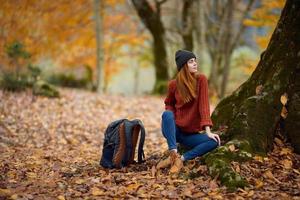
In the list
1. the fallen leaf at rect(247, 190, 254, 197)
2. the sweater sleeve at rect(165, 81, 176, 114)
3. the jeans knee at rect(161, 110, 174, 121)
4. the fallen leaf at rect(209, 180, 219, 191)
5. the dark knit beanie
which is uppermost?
the dark knit beanie

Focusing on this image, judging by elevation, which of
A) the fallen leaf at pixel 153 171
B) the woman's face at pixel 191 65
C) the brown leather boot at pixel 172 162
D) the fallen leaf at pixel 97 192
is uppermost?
the woman's face at pixel 191 65

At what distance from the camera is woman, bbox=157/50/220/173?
5.44m

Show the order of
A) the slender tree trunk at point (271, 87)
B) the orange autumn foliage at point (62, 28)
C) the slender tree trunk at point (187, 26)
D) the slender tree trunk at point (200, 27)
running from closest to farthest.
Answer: the slender tree trunk at point (271, 87) < the orange autumn foliage at point (62, 28) < the slender tree trunk at point (200, 27) < the slender tree trunk at point (187, 26)

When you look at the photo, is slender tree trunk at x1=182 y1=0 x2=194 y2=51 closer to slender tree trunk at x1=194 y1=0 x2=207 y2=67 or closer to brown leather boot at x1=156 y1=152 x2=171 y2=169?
slender tree trunk at x1=194 y1=0 x2=207 y2=67

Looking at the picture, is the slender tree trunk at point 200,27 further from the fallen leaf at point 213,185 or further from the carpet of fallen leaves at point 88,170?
the fallen leaf at point 213,185

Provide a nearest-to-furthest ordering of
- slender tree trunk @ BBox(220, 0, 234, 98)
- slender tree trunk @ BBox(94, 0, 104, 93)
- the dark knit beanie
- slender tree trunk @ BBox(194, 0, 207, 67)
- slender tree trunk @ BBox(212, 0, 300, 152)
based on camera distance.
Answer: slender tree trunk @ BBox(212, 0, 300, 152) < the dark knit beanie < slender tree trunk @ BBox(94, 0, 104, 93) < slender tree trunk @ BBox(220, 0, 234, 98) < slender tree trunk @ BBox(194, 0, 207, 67)

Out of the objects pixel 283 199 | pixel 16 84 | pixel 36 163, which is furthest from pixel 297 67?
pixel 16 84

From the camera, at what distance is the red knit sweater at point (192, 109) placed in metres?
5.46

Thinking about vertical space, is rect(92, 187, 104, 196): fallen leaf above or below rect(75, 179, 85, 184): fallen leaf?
below

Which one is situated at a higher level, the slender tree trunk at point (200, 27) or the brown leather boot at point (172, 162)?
the slender tree trunk at point (200, 27)

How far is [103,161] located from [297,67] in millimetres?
2784

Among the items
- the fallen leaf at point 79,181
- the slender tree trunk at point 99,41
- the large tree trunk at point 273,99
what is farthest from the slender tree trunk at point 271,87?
the slender tree trunk at point 99,41

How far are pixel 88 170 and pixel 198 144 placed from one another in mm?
1575

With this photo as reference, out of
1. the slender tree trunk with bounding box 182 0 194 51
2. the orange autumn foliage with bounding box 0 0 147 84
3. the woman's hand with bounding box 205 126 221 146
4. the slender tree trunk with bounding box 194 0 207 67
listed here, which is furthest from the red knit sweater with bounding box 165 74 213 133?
the slender tree trunk with bounding box 182 0 194 51
